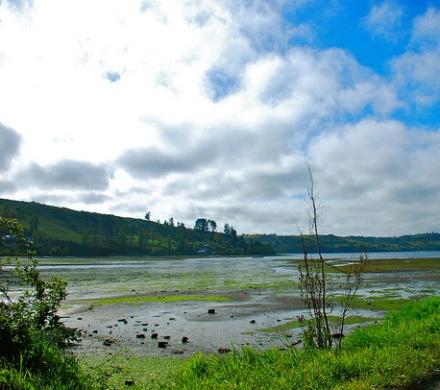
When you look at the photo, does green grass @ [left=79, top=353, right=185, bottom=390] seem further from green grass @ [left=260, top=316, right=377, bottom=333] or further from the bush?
green grass @ [left=260, top=316, right=377, bottom=333]

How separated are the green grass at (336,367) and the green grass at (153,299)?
27109mm

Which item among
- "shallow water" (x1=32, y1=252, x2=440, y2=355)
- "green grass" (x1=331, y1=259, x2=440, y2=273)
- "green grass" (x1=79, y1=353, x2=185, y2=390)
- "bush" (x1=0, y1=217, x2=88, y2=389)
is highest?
"bush" (x1=0, y1=217, x2=88, y2=389)

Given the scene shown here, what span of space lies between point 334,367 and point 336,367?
55mm

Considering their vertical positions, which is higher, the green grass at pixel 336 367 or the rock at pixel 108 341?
the green grass at pixel 336 367

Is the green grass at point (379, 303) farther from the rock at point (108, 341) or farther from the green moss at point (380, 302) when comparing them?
the rock at point (108, 341)

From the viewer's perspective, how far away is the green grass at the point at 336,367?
8.85 meters

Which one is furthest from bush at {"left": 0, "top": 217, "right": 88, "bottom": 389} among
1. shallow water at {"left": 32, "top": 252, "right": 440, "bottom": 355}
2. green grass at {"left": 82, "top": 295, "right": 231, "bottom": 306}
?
green grass at {"left": 82, "top": 295, "right": 231, "bottom": 306}

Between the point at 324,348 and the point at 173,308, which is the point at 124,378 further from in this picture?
the point at 173,308

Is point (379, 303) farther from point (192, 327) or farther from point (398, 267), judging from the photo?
point (398, 267)

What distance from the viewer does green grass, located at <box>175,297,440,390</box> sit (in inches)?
348

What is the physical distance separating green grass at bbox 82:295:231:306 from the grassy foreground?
968 inches

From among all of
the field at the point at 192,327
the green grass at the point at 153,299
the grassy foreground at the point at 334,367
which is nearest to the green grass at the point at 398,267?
Result: the green grass at the point at 153,299

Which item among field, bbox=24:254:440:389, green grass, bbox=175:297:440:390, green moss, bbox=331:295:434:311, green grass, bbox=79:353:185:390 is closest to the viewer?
green grass, bbox=175:297:440:390

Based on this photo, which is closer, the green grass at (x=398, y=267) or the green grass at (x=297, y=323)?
the green grass at (x=297, y=323)
